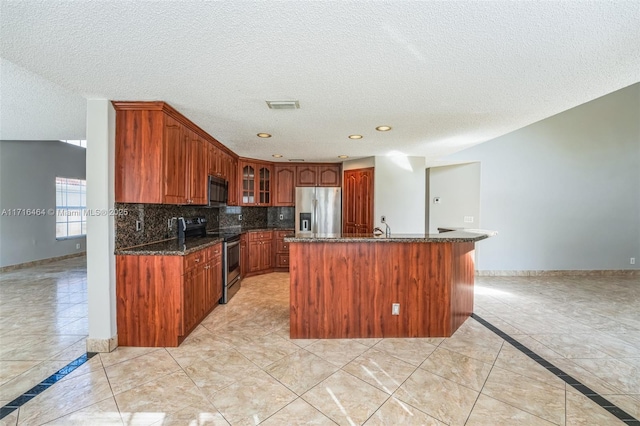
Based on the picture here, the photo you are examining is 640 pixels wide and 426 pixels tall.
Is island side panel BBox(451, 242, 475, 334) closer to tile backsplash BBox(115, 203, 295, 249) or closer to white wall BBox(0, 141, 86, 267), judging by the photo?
tile backsplash BBox(115, 203, 295, 249)

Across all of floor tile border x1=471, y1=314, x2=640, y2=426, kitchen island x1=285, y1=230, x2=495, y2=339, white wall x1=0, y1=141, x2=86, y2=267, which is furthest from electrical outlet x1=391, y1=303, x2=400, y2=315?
white wall x1=0, y1=141, x2=86, y2=267

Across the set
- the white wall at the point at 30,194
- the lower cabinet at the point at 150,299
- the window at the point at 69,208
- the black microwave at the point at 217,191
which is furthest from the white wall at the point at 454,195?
the white wall at the point at 30,194

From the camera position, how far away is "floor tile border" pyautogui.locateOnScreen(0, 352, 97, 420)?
1.79 metres

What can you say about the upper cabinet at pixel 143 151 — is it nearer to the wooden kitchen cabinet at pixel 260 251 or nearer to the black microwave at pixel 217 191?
the black microwave at pixel 217 191

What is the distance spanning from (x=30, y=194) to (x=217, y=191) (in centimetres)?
528

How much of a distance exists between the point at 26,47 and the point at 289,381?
110 inches

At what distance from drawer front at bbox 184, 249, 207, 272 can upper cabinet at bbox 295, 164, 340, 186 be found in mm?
3212

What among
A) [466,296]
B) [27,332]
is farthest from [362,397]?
[27,332]

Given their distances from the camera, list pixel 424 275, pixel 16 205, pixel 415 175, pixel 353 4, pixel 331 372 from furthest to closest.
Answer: pixel 16 205, pixel 415 175, pixel 424 275, pixel 331 372, pixel 353 4

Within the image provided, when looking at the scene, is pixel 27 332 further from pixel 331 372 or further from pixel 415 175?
pixel 415 175

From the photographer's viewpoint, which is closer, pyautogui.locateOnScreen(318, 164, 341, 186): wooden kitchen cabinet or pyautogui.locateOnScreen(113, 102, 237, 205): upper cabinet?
pyautogui.locateOnScreen(113, 102, 237, 205): upper cabinet

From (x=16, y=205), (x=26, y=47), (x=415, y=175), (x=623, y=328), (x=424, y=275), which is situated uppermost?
(x=26, y=47)

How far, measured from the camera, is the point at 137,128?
258 centimetres

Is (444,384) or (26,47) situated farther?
(444,384)
